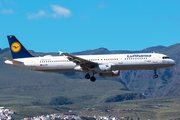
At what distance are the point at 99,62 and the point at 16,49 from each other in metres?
21.8

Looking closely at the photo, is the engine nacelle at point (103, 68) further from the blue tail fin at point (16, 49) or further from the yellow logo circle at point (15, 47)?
the yellow logo circle at point (15, 47)

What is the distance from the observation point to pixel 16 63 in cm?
10656

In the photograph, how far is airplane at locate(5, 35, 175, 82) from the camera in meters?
98.4

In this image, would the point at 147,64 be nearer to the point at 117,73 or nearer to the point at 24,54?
the point at 117,73

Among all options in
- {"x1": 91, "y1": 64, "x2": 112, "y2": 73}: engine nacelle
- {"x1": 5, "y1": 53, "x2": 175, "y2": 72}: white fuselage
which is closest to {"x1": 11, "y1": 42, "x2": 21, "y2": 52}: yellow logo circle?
{"x1": 5, "y1": 53, "x2": 175, "y2": 72}: white fuselage

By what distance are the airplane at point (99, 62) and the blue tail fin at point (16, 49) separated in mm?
499

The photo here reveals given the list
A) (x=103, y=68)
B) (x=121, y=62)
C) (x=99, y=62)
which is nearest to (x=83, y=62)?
(x=99, y=62)

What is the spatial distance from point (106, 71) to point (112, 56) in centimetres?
368

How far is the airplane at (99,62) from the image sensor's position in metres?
98.4

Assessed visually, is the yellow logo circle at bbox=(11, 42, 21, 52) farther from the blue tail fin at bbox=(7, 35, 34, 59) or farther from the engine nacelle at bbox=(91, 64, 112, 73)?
the engine nacelle at bbox=(91, 64, 112, 73)

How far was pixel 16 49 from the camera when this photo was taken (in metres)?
111

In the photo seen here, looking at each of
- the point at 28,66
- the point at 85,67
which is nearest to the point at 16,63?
the point at 28,66

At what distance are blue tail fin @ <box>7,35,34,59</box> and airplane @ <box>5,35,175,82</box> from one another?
50cm

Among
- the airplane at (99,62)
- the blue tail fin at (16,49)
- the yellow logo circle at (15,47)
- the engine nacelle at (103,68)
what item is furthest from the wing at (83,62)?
the yellow logo circle at (15,47)
